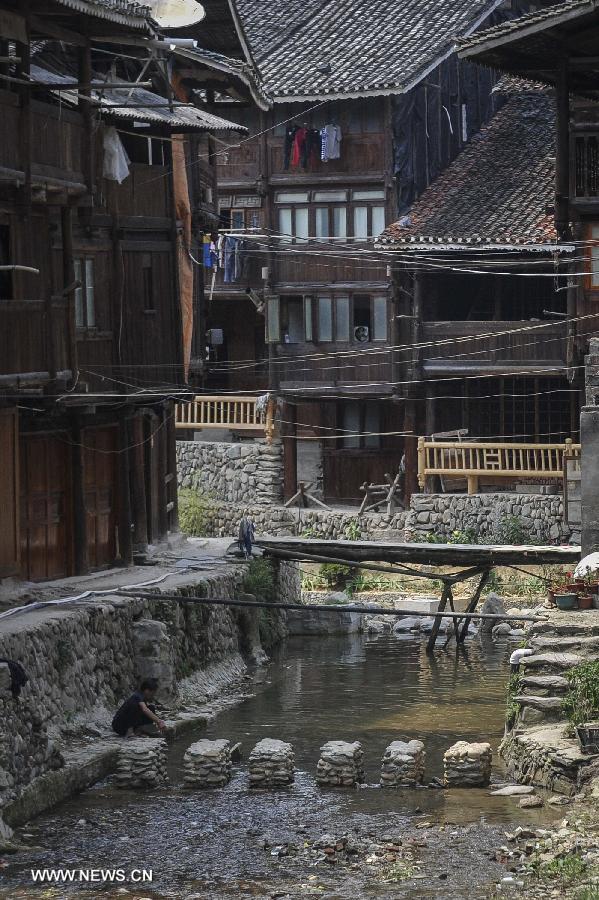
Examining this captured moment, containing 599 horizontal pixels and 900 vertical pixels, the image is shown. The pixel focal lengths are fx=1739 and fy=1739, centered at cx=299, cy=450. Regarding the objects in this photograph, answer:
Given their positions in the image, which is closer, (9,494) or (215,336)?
(9,494)

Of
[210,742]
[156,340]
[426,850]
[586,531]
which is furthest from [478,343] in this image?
[426,850]

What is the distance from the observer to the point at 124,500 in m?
34.8

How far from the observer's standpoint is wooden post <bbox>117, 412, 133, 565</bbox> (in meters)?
34.7

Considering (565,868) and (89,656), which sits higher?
(89,656)

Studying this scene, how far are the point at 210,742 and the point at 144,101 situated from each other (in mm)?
13585

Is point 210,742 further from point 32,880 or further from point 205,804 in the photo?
point 32,880

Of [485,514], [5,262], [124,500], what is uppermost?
[5,262]

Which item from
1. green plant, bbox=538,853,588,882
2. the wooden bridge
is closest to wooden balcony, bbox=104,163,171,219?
the wooden bridge

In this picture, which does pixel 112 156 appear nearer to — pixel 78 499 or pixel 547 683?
pixel 78 499

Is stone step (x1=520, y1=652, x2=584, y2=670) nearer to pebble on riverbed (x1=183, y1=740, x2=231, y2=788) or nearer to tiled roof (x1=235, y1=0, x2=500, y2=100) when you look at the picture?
pebble on riverbed (x1=183, y1=740, x2=231, y2=788)

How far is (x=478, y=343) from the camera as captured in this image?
1769 inches

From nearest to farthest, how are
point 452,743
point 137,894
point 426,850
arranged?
point 137,894, point 426,850, point 452,743

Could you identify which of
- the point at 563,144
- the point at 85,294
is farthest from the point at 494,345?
the point at 85,294

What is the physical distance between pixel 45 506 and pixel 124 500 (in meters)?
3.20
